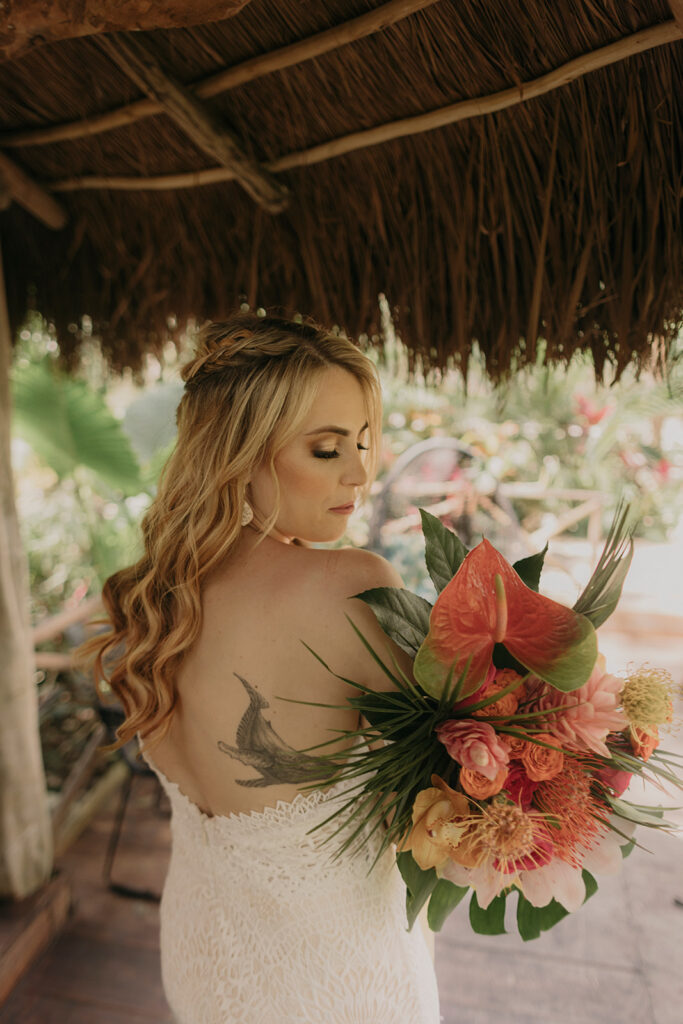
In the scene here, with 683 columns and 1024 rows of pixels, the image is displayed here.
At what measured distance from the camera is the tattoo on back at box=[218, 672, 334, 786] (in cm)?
115

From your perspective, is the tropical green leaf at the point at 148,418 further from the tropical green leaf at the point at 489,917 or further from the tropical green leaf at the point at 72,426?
the tropical green leaf at the point at 489,917

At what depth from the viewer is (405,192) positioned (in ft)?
5.70

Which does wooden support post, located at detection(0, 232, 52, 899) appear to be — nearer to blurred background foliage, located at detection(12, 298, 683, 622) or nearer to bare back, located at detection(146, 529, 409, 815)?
blurred background foliage, located at detection(12, 298, 683, 622)

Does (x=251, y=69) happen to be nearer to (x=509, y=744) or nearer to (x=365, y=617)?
(x=365, y=617)

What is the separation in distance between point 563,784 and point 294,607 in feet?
1.65

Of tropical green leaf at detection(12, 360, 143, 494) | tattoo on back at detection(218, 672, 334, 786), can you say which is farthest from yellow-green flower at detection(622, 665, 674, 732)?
tropical green leaf at detection(12, 360, 143, 494)

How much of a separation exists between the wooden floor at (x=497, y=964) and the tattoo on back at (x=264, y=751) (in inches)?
53.3

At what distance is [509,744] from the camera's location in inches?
37.3

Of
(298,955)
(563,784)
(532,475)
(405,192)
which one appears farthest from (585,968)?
(532,475)

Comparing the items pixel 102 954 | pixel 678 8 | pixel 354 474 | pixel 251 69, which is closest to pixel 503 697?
pixel 354 474

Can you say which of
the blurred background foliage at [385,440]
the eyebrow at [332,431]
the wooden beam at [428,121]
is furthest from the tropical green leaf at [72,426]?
the eyebrow at [332,431]

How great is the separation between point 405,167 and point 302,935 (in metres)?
1.77

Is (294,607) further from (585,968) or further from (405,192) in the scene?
(585,968)

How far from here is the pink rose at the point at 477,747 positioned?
879mm
